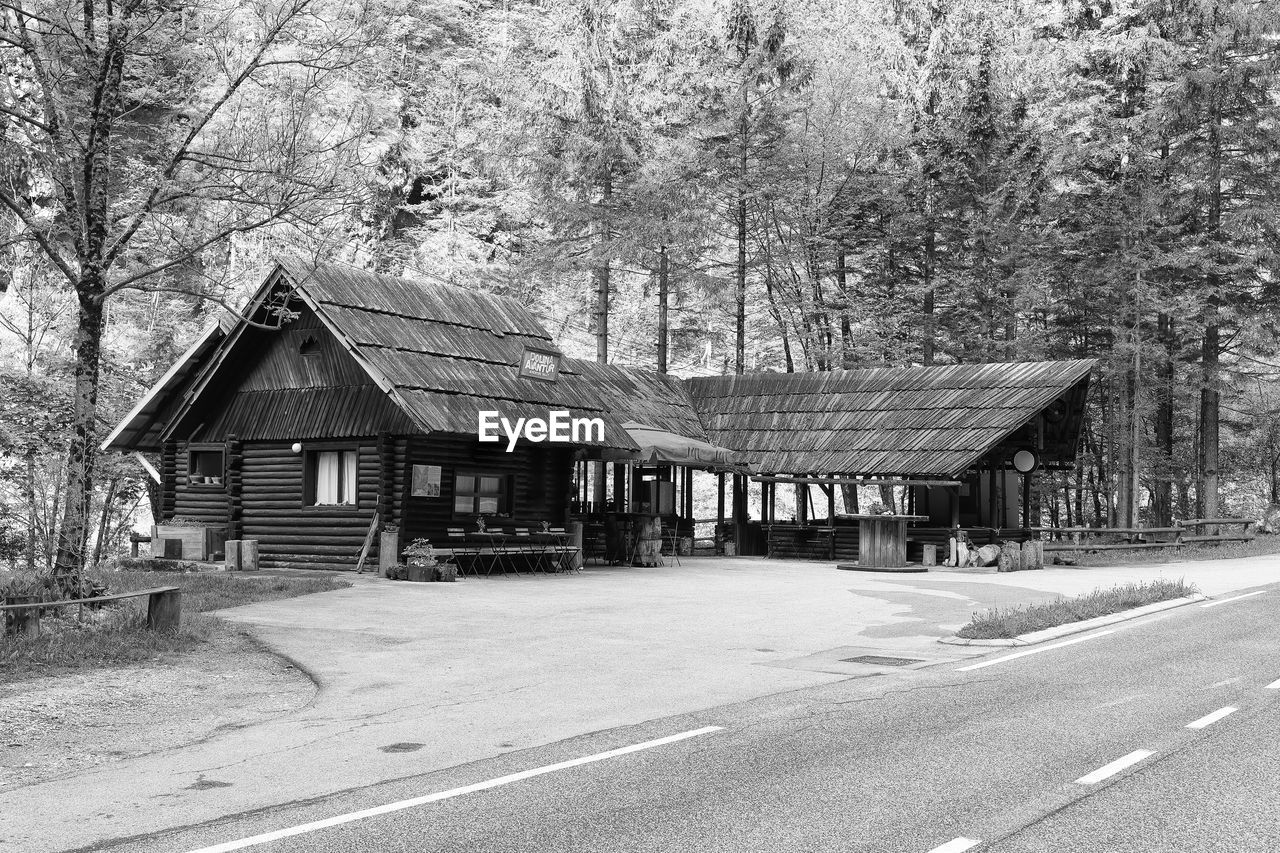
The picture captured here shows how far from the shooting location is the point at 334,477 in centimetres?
2616

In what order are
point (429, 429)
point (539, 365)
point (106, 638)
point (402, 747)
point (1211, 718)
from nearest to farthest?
point (402, 747), point (1211, 718), point (106, 638), point (429, 429), point (539, 365)

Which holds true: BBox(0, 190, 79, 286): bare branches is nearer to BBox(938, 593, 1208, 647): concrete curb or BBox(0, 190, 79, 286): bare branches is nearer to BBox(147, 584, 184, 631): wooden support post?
BBox(147, 584, 184, 631): wooden support post

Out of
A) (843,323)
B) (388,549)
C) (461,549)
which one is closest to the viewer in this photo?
(388,549)

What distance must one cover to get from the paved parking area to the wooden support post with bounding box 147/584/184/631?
1075 millimetres

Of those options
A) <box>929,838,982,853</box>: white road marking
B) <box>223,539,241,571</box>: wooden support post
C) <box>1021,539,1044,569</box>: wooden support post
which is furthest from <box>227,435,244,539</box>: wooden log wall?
<box>929,838,982,853</box>: white road marking

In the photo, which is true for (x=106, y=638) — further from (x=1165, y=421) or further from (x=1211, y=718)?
(x=1165, y=421)

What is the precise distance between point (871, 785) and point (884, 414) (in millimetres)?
26656

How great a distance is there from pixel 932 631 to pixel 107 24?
12192 millimetres

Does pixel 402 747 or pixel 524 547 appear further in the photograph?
pixel 524 547

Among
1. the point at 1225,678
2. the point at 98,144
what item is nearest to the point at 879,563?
the point at 1225,678

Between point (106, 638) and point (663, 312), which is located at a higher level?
point (663, 312)

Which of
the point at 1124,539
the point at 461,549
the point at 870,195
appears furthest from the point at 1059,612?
the point at 870,195


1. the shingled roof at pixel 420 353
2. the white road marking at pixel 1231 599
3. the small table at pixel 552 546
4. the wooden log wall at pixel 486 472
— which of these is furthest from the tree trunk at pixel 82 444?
the white road marking at pixel 1231 599

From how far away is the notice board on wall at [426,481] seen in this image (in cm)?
2486
